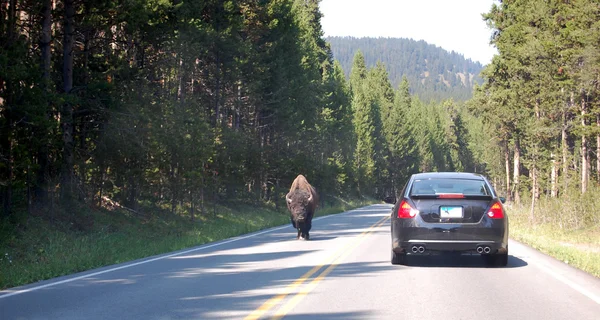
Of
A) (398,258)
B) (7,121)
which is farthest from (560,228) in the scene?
(7,121)

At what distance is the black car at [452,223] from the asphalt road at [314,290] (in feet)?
1.54

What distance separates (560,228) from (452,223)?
1575 centimetres

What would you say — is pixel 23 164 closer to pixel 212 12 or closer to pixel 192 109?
pixel 192 109

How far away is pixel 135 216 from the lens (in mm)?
22969

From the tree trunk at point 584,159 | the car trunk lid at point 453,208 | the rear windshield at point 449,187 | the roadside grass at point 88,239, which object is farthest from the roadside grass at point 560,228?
the roadside grass at point 88,239

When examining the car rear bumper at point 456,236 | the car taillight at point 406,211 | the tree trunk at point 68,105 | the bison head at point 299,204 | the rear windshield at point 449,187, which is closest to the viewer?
the car rear bumper at point 456,236

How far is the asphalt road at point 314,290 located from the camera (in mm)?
7832

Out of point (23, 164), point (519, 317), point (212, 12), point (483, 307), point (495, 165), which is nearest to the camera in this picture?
point (519, 317)

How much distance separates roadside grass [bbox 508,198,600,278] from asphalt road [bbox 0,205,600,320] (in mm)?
4421

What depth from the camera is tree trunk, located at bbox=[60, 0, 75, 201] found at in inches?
737

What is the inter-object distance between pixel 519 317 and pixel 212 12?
25.6 m

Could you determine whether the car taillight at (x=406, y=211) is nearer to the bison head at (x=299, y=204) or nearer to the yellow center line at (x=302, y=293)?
the yellow center line at (x=302, y=293)

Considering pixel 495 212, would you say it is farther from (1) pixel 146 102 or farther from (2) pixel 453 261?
(1) pixel 146 102

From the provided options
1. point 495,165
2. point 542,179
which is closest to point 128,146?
point 542,179
